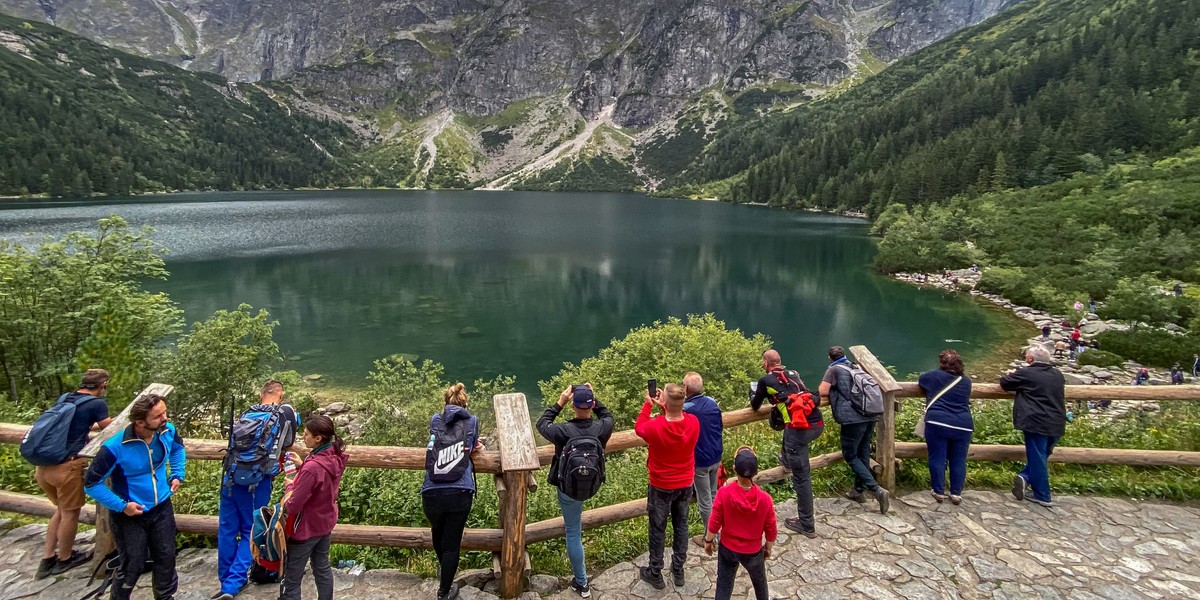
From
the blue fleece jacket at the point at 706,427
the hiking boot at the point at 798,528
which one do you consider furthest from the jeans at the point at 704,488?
the hiking boot at the point at 798,528

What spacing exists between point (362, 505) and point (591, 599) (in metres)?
4.79

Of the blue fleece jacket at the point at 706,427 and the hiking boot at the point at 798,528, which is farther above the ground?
the blue fleece jacket at the point at 706,427

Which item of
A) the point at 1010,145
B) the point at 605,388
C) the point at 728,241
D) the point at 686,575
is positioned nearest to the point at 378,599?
the point at 686,575

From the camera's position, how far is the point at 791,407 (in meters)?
8.18

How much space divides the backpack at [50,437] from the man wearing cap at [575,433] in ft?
20.6

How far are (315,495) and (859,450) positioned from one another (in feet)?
28.8

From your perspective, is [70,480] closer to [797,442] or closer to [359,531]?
[359,531]

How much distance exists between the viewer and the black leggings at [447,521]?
6.54 m

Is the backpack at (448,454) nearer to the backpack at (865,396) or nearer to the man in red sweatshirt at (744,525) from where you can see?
the man in red sweatshirt at (744,525)

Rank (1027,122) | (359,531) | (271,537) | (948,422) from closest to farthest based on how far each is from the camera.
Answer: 1. (271,537)
2. (359,531)
3. (948,422)
4. (1027,122)

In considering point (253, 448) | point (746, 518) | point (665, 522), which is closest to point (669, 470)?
point (665, 522)

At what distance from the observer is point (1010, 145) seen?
366ft

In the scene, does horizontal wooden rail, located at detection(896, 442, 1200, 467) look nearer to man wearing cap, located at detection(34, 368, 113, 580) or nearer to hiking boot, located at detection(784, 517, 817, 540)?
hiking boot, located at detection(784, 517, 817, 540)

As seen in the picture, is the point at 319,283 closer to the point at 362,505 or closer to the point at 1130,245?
the point at 362,505
